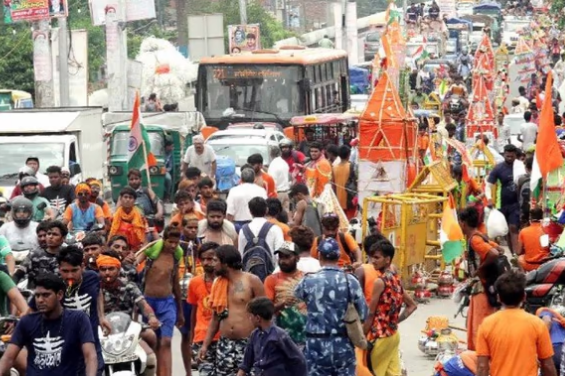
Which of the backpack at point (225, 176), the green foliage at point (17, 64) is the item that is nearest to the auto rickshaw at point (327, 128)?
the backpack at point (225, 176)

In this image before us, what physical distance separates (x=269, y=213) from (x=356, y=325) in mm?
4010

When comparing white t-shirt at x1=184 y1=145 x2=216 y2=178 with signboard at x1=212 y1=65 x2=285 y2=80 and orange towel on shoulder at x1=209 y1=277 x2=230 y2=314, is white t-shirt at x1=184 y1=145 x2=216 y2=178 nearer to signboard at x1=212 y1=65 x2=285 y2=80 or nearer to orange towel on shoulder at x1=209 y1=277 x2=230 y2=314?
orange towel on shoulder at x1=209 y1=277 x2=230 y2=314

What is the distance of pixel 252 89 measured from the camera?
3631 cm

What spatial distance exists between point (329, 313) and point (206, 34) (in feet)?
119

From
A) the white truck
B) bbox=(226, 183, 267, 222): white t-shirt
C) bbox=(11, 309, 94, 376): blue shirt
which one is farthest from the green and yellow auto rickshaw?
bbox=(11, 309, 94, 376): blue shirt

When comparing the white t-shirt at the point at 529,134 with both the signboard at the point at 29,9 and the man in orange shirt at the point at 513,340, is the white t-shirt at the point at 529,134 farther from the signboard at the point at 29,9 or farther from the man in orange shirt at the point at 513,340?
the man in orange shirt at the point at 513,340

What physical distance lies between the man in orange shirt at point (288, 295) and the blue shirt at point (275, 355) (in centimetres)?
98

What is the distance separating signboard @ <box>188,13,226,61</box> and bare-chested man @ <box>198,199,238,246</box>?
32344 mm

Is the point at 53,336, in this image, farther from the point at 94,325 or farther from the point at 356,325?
the point at 356,325

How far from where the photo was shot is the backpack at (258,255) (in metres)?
13.6

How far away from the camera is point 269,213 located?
14695 mm

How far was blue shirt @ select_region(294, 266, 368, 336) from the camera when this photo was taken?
35.3 ft

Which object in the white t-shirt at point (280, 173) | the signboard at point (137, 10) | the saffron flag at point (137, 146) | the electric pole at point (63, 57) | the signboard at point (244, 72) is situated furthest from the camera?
the signboard at point (137, 10)

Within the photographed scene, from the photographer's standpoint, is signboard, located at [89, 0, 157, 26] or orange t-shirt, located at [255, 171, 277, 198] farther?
signboard, located at [89, 0, 157, 26]
